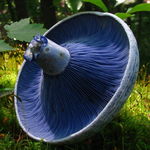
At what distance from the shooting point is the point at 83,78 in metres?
1.45

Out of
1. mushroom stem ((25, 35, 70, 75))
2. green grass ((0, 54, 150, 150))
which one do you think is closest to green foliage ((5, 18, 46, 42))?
mushroom stem ((25, 35, 70, 75))

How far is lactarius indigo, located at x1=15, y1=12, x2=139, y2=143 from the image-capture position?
52.4 inches

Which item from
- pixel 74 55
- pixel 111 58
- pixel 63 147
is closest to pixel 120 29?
pixel 111 58

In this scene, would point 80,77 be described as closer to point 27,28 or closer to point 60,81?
point 60,81

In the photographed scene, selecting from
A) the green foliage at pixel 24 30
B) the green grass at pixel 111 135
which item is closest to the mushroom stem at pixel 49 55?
the green foliage at pixel 24 30

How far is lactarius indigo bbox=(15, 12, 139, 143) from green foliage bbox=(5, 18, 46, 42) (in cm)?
21

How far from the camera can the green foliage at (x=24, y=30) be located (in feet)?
3.62

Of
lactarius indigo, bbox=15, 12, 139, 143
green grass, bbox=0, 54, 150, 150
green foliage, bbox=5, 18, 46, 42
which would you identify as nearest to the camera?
green foliage, bbox=5, 18, 46, 42

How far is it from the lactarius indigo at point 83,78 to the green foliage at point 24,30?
214 mm

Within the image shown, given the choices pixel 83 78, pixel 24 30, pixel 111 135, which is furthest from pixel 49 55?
pixel 111 135

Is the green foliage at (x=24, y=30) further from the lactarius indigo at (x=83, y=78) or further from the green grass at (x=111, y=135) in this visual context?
the green grass at (x=111, y=135)

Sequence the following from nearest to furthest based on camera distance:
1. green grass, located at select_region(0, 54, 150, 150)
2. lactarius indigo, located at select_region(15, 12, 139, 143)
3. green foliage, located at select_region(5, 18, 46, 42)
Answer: green foliage, located at select_region(5, 18, 46, 42), lactarius indigo, located at select_region(15, 12, 139, 143), green grass, located at select_region(0, 54, 150, 150)

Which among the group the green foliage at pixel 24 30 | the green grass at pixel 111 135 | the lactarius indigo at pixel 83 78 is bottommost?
the green grass at pixel 111 135

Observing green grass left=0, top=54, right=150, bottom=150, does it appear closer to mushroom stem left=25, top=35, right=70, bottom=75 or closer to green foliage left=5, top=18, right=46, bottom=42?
mushroom stem left=25, top=35, right=70, bottom=75
